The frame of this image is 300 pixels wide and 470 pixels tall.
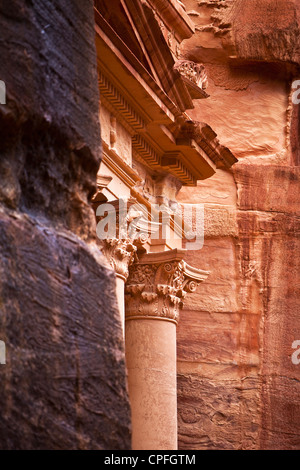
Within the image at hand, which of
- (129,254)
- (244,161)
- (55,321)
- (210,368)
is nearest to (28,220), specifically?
(55,321)

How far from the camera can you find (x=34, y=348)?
287cm

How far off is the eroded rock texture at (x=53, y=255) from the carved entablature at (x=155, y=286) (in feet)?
27.3

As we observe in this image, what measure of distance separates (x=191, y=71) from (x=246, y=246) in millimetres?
4247

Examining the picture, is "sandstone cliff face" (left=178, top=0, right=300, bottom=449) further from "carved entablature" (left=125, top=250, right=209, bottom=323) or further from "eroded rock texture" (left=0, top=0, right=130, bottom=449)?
"eroded rock texture" (left=0, top=0, right=130, bottom=449)

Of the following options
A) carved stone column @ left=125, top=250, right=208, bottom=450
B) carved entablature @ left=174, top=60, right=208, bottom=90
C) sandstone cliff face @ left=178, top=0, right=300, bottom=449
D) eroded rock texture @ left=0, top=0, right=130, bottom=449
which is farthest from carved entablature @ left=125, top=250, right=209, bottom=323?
eroded rock texture @ left=0, top=0, right=130, bottom=449

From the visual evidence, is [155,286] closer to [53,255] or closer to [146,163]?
[146,163]

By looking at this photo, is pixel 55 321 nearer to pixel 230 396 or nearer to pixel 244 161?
pixel 230 396

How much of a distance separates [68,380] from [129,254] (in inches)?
313

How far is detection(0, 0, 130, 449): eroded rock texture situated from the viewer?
2848mm

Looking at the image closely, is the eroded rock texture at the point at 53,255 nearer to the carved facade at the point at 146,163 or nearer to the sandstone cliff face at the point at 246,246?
the carved facade at the point at 146,163

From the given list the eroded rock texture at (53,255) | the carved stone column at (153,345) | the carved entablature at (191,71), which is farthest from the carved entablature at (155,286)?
the eroded rock texture at (53,255)

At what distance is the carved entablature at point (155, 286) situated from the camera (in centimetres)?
1170

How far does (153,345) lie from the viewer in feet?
37.8

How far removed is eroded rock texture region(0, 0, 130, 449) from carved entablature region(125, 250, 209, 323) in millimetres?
8310
